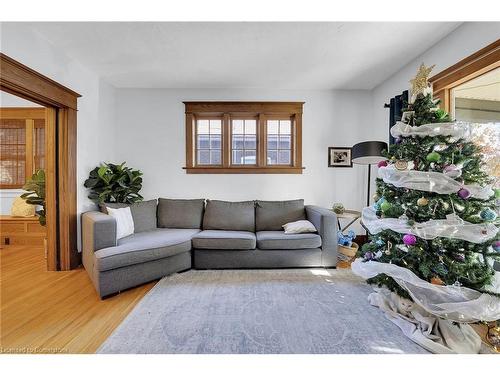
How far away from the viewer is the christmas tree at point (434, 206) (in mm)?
1632

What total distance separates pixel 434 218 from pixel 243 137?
2.81 metres

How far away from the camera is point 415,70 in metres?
2.85

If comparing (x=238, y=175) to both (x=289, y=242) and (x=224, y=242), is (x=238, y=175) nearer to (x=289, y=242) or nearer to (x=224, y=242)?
(x=224, y=242)

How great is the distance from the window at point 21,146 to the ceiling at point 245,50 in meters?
1.94

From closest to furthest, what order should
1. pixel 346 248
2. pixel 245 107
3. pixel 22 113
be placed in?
pixel 346 248
pixel 245 107
pixel 22 113

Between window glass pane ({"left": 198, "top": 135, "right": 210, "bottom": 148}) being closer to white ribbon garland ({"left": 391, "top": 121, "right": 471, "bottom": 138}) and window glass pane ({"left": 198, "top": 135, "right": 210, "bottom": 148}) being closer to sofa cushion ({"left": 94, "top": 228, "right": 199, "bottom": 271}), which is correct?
sofa cushion ({"left": 94, "top": 228, "right": 199, "bottom": 271})

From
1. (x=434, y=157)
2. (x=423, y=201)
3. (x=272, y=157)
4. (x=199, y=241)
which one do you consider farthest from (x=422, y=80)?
(x=199, y=241)

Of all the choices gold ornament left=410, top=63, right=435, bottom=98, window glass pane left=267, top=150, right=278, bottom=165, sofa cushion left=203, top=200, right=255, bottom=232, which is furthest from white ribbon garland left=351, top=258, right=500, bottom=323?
window glass pane left=267, top=150, right=278, bottom=165

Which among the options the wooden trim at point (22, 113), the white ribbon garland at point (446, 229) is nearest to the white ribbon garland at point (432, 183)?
the white ribbon garland at point (446, 229)

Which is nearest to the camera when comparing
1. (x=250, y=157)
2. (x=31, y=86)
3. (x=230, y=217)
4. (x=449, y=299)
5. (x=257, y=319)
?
(x=449, y=299)

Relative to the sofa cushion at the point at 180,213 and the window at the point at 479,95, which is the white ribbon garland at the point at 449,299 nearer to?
the window at the point at 479,95

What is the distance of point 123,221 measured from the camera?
9.39ft

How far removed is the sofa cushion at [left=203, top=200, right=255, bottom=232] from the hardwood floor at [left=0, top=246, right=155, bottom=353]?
3.76 ft

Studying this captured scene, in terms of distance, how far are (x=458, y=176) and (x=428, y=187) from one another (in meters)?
0.21
